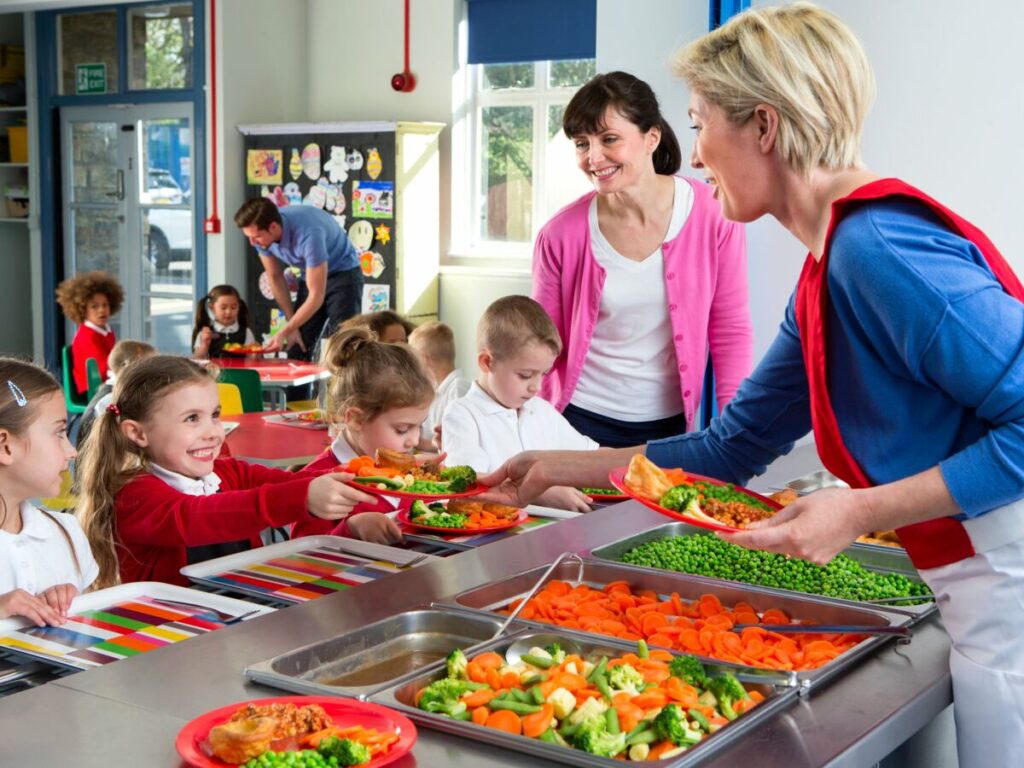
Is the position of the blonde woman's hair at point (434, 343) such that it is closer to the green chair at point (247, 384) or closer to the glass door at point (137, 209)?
the green chair at point (247, 384)

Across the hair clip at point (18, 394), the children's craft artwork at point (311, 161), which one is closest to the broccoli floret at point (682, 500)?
the hair clip at point (18, 394)

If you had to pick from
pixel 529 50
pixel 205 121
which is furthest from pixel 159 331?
pixel 529 50

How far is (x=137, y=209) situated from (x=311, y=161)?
1.67m

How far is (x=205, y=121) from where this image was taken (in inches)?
342

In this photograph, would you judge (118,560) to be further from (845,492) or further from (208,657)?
→ (845,492)

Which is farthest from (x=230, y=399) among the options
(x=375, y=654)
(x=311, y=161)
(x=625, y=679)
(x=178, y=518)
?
(x=311, y=161)

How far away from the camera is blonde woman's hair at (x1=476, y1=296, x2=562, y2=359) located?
2877 mm

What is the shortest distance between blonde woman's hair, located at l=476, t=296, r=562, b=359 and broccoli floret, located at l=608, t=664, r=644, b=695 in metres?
1.57

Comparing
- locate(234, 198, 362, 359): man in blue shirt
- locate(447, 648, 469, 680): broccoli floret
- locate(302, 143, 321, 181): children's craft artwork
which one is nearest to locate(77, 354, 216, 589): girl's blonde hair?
locate(447, 648, 469, 680): broccoli floret

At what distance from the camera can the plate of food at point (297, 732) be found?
1.11m

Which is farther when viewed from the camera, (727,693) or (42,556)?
(42,556)

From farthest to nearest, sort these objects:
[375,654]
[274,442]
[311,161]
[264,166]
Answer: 1. [264,166]
2. [311,161]
3. [274,442]
4. [375,654]

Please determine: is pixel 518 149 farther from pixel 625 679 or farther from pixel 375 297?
pixel 625 679

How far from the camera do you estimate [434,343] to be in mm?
4473
